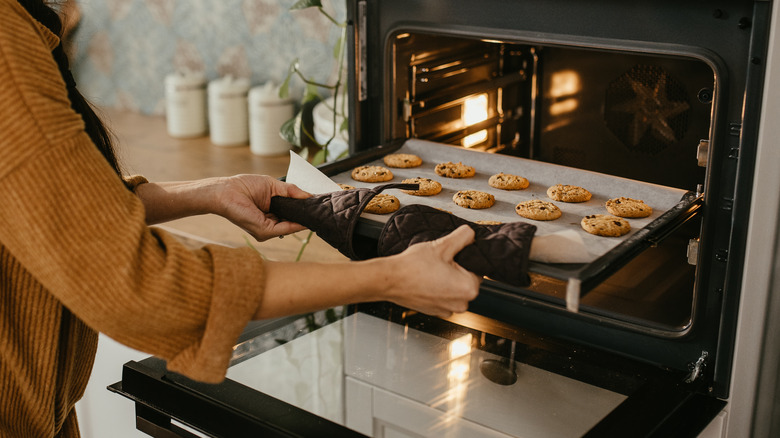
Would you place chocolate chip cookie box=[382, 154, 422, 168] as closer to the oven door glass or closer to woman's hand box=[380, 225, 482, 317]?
the oven door glass

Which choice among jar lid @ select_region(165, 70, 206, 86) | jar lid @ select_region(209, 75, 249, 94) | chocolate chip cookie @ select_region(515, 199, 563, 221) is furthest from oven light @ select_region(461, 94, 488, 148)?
jar lid @ select_region(165, 70, 206, 86)

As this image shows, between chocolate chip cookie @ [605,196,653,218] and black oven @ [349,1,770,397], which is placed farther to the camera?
chocolate chip cookie @ [605,196,653,218]

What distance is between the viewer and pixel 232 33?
2520 mm

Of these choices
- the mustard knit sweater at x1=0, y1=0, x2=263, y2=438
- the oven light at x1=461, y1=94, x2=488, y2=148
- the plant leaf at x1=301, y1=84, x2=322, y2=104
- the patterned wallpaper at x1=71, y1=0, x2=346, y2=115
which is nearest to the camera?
the mustard knit sweater at x1=0, y1=0, x2=263, y2=438

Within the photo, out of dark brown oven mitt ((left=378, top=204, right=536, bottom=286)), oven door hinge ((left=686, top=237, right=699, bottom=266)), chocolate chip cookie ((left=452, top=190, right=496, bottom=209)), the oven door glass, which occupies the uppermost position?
dark brown oven mitt ((left=378, top=204, right=536, bottom=286))

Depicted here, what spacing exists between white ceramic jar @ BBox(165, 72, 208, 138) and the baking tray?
49.5 inches

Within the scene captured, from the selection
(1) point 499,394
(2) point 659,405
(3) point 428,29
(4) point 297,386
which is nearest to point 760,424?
(2) point 659,405

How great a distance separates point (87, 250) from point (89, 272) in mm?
21

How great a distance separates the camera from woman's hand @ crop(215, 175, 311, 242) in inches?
45.2

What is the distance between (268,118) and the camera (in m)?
2.31

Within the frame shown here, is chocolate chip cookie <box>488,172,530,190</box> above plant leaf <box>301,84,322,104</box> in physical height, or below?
above

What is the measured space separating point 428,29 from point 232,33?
4.56ft

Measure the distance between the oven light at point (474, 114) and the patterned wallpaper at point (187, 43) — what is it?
784 mm

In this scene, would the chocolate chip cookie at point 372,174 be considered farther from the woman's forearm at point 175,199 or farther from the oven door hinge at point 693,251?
the oven door hinge at point 693,251
